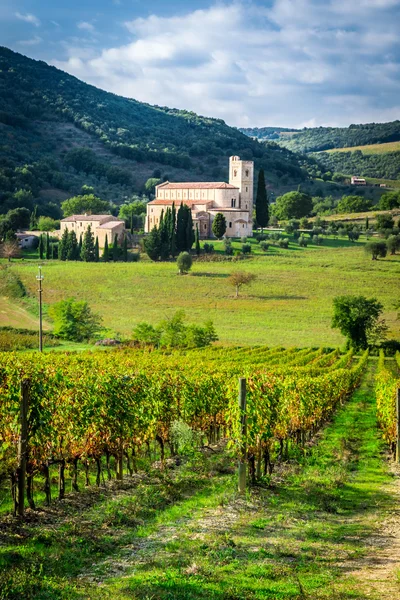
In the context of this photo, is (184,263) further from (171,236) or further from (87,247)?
(87,247)

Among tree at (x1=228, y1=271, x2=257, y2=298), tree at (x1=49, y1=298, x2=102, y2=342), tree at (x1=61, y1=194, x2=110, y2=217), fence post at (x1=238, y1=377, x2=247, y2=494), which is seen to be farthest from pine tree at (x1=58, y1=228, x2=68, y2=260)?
fence post at (x1=238, y1=377, x2=247, y2=494)

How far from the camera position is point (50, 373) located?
12.6 metres

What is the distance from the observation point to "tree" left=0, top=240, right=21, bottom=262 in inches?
3374

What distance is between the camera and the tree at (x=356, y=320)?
186 feet

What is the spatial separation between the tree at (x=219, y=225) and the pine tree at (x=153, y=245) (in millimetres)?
13470

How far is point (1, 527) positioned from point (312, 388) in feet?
34.6

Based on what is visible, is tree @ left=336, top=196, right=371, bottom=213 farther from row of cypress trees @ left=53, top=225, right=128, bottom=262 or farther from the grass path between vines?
the grass path between vines

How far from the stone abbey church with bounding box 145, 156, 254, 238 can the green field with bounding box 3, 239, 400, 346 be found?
14.2m

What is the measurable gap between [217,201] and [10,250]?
37.6m

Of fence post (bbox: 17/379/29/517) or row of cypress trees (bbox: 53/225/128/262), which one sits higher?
row of cypress trees (bbox: 53/225/128/262)

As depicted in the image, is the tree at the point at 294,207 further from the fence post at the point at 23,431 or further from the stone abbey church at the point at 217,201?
the fence post at the point at 23,431


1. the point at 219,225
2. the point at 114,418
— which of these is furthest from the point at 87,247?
the point at 114,418

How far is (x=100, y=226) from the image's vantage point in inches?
3814

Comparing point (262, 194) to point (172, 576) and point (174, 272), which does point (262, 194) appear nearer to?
point (174, 272)
